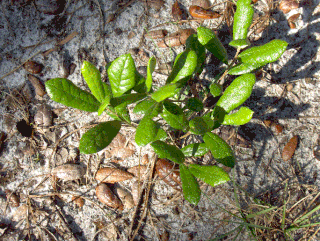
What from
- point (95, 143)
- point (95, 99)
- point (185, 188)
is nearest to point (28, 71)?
point (95, 99)

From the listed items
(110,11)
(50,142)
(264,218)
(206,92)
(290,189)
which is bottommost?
(264,218)

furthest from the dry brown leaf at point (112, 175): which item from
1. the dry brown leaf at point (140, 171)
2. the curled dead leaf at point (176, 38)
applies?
the curled dead leaf at point (176, 38)

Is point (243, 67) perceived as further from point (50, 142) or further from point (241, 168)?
point (50, 142)

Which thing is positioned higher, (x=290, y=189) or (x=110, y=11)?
(x=110, y=11)

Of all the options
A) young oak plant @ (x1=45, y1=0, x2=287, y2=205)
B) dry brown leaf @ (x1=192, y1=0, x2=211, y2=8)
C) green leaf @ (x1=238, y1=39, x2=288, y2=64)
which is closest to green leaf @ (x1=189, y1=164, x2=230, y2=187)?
young oak plant @ (x1=45, y1=0, x2=287, y2=205)

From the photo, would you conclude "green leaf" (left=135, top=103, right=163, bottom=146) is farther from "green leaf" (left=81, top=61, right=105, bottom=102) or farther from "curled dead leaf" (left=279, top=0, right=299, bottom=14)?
"curled dead leaf" (left=279, top=0, right=299, bottom=14)
